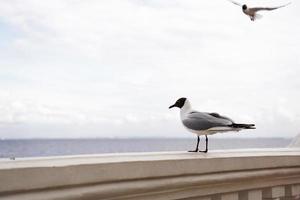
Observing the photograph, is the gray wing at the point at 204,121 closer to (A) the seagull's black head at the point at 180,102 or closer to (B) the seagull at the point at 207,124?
(B) the seagull at the point at 207,124

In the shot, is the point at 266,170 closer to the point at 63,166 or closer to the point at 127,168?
the point at 127,168

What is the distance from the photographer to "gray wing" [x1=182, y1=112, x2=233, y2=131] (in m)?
2.11

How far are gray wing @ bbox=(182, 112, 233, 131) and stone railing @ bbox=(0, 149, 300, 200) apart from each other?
186mm

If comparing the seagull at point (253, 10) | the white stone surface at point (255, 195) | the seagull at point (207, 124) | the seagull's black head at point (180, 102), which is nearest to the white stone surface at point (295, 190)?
the white stone surface at point (255, 195)

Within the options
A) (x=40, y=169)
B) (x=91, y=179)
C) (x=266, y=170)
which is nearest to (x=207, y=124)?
(x=266, y=170)

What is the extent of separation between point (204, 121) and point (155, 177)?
647 millimetres

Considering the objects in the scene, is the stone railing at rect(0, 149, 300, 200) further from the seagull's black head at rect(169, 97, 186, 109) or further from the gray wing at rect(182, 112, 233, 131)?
the seagull's black head at rect(169, 97, 186, 109)

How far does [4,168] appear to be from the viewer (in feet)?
3.91

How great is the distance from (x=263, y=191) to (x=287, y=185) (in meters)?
0.18

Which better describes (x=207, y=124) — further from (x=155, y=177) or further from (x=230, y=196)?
(x=155, y=177)

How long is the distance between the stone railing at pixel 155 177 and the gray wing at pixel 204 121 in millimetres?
186

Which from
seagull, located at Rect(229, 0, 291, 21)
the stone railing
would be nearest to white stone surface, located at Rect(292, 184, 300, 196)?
the stone railing

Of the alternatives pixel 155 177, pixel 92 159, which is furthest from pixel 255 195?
pixel 92 159

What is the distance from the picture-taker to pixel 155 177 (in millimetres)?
1528
